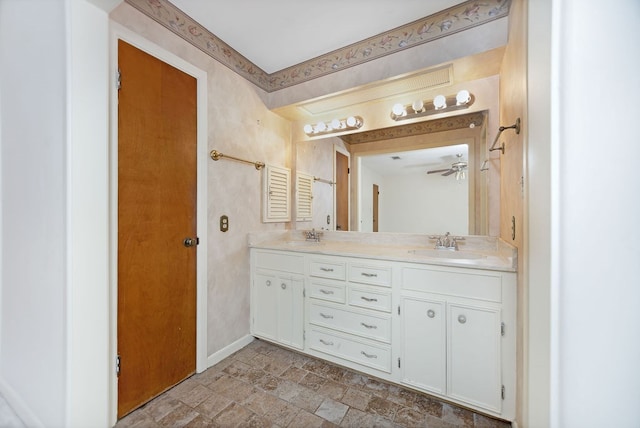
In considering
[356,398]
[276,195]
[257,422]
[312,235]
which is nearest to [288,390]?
[257,422]

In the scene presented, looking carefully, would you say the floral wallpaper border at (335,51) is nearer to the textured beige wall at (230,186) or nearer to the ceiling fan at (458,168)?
the textured beige wall at (230,186)

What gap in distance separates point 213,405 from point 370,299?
3.85ft

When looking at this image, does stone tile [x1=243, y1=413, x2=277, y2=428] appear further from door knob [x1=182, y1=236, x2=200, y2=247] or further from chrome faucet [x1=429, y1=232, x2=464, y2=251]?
chrome faucet [x1=429, y1=232, x2=464, y2=251]

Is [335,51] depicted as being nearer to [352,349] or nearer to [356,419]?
[352,349]

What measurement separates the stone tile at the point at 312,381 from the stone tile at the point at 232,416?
1.33 ft

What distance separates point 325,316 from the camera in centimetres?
183

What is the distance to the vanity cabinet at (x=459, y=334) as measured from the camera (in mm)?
1288

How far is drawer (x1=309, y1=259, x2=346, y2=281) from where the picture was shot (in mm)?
1761

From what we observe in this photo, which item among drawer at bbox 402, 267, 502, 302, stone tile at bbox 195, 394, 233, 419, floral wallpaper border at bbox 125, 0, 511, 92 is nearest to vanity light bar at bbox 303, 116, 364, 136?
floral wallpaper border at bbox 125, 0, 511, 92

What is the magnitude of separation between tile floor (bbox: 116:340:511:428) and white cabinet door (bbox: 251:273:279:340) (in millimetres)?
308
